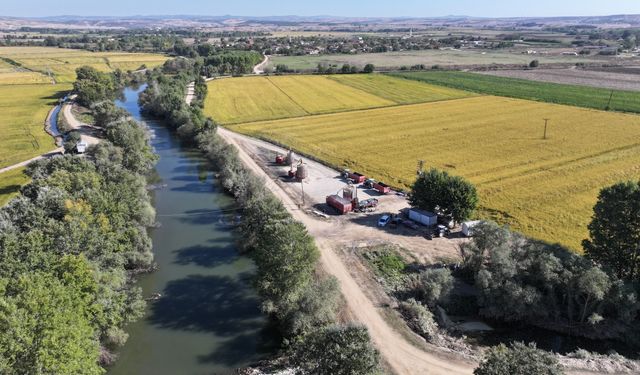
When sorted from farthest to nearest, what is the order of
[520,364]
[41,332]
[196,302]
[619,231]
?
1. [196,302]
2. [619,231]
3. [41,332]
4. [520,364]

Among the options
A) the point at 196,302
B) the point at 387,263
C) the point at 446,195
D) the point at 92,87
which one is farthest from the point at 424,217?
the point at 92,87

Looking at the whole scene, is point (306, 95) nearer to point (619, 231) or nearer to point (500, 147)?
point (500, 147)

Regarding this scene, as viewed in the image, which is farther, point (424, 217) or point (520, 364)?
point (424, 217)

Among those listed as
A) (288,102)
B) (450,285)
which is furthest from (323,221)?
(288,102)

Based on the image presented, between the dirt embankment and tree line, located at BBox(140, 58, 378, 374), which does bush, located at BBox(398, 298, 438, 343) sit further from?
the dirt embankment

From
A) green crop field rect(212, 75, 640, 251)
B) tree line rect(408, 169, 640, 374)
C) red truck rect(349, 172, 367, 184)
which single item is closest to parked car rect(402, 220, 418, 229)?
green crop field rect(212, 75, 640, 251)

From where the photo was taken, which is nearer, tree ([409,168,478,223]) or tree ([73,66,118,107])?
tree ([409,168,478,223])

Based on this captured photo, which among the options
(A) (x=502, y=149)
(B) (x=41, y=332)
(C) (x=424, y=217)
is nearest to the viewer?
(B) (x=41, y=332)
